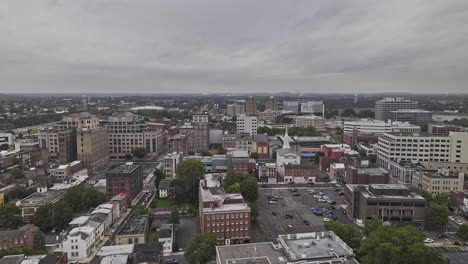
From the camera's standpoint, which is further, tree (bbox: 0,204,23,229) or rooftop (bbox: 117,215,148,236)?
tree (bbox: 0,204,23,229)

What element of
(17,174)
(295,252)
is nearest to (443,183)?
(295,252)

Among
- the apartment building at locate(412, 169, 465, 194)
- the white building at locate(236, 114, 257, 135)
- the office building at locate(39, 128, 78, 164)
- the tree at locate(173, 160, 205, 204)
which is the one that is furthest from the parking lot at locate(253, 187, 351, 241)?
the white building at locate(236, 114, 257, 135)

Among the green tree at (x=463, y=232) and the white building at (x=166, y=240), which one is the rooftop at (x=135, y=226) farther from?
the green tree at (x=463, y=232)

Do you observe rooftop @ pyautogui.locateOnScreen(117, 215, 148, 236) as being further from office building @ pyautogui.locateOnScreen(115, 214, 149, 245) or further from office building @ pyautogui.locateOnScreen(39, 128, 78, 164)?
office building @ pyautogui.locateOnScreen(39, 128, 78, 164)

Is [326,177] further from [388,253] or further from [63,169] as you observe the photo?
[63,169]

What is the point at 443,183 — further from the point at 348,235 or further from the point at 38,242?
the point at 38,242

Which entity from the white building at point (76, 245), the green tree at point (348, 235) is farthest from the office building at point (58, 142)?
the green tree at point (348, 235)
